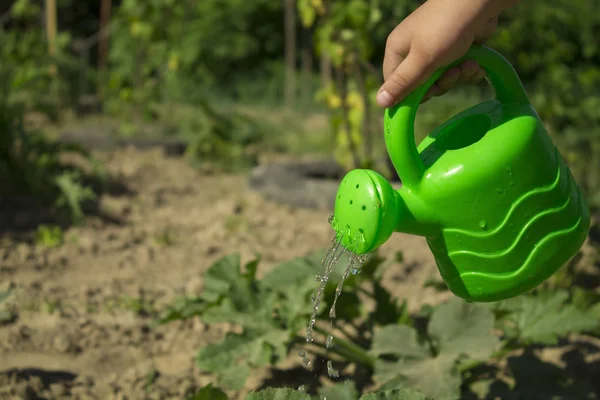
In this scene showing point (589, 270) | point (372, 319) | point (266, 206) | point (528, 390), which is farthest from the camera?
point (266, 206)

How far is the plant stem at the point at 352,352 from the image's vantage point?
1873 mm

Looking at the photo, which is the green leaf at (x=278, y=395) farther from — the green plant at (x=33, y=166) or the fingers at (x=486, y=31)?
Result: the green plant at (x=33, y=166)

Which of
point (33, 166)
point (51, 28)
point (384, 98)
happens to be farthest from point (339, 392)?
point (51, 28)

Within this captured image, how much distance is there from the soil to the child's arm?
43.8 inches

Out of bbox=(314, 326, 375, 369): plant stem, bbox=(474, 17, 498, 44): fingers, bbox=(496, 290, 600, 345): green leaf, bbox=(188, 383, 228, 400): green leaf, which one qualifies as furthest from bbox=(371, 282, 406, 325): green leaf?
bbox=(474, 17, 498, 44): fingers

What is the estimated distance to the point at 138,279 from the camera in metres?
2.71

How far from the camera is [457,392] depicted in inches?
62.7

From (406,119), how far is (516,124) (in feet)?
0.65

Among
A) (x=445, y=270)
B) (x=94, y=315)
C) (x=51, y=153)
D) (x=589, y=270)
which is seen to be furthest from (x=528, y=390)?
(x=51, y=153)

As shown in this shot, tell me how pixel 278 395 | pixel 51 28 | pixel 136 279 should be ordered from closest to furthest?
pixel 278 395 → pixel 136 279 → pixel 51 28

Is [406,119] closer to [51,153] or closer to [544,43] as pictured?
[51,153]

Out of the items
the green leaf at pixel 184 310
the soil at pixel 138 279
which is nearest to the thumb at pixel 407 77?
the green leaf at pixel 184 310

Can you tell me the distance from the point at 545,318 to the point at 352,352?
1.69ft

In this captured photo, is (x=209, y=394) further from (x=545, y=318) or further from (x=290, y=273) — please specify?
(x=545, y=318)
